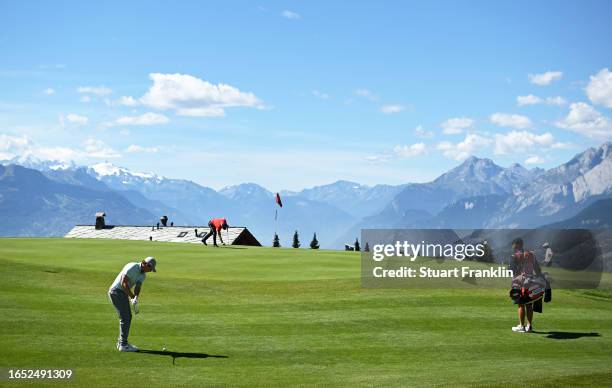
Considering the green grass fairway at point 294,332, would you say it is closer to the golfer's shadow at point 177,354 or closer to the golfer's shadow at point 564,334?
the golfer's shadow at point 564,334

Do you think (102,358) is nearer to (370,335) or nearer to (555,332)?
(370,335)

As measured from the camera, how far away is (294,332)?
Result: 22.3 m

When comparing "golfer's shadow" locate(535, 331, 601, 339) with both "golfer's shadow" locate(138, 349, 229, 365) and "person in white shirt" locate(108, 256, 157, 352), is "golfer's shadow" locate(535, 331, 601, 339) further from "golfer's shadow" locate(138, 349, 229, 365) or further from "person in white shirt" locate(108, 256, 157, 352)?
"person in white shirt" locate(108, 256, 157, 352)

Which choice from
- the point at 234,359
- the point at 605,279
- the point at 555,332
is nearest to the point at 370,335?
the point at 234,359

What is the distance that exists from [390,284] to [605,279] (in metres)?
13.8

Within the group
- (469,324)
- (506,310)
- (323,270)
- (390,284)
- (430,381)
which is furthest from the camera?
(323,270)

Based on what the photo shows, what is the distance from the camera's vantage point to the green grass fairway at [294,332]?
58.1 ft

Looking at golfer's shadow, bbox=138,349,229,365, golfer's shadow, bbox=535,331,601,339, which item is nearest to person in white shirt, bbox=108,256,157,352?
golfer's shadow, bbox=138,349,229,365

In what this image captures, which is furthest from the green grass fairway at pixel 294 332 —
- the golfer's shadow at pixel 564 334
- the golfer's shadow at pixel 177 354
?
the golfer's shadow at pixel 177 354

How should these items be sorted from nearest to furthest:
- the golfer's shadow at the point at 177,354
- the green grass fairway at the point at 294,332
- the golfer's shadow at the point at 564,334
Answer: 1. the green grass fairway at the point at 294,332
2. the golfer's shadow at the point at 177,354
3. the golfer's shadow at the point at 564,334

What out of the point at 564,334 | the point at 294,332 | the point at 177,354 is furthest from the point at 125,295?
the point at 564,334

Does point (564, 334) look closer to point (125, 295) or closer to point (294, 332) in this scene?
point (294, 332)

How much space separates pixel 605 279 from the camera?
37.0m

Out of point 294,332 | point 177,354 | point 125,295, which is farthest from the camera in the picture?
point 294,332
